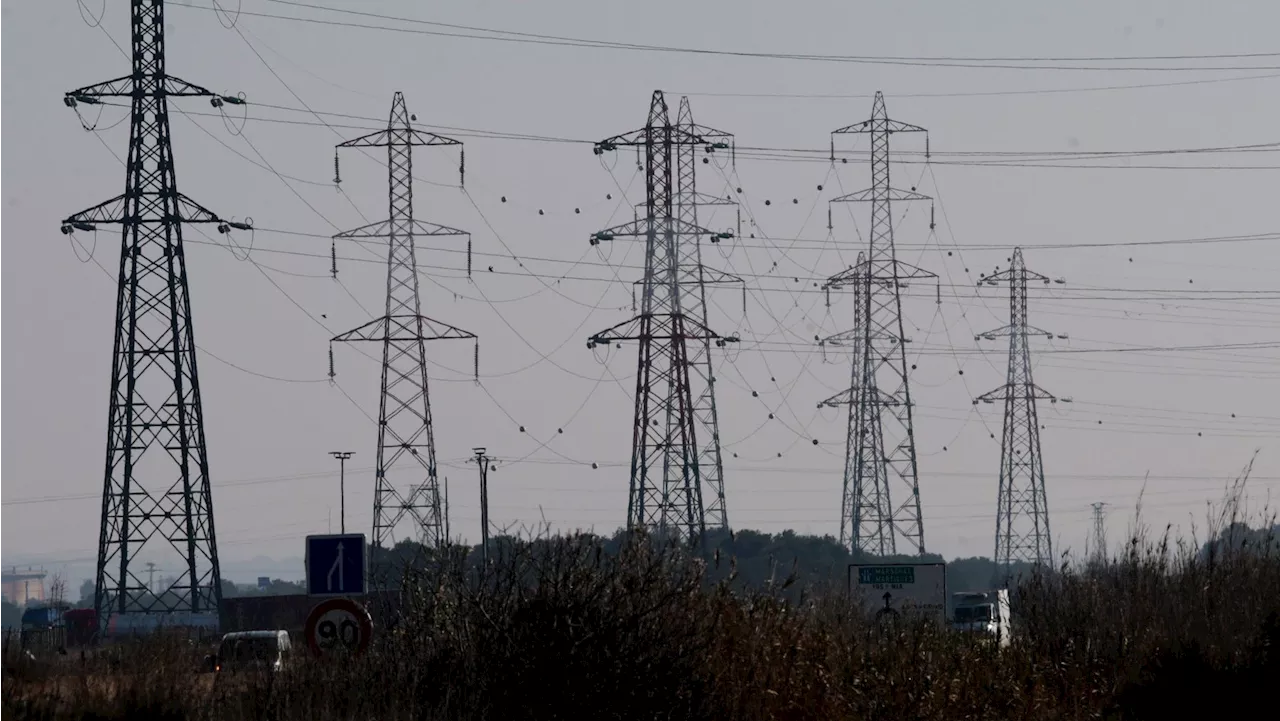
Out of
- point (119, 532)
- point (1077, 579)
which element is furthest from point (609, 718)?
point (119, 532)

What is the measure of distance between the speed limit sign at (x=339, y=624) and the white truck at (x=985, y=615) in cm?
853

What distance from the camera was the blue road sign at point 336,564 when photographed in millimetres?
23516

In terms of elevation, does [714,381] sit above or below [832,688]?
above

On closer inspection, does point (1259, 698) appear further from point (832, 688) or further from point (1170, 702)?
point (832, 688)

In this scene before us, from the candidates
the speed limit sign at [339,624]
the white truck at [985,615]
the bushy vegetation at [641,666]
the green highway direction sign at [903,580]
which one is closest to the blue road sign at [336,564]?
the speed limit sign at [339,624]

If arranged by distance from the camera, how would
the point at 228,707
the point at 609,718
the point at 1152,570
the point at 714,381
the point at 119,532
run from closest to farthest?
the point at 228,707
the point at 609,718
the point at 1152,570
the point at 119,532
the point at 714,381

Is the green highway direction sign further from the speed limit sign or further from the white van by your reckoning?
the white van

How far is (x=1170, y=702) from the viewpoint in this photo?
23.1 meters

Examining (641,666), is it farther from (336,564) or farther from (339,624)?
(336,564)

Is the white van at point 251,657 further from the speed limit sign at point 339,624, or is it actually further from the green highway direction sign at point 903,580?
the green highway direction sign at point 903,580

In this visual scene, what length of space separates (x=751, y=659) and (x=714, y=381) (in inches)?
1435

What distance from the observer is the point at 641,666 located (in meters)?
20.1

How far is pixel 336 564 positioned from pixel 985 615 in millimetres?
27659

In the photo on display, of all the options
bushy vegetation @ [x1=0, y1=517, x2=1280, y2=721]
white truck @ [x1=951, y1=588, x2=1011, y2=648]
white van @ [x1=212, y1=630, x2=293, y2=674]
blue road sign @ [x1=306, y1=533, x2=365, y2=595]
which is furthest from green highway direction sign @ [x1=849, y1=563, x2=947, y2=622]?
white van @ [x1=212, y1=630, x2=293, y2=674]
